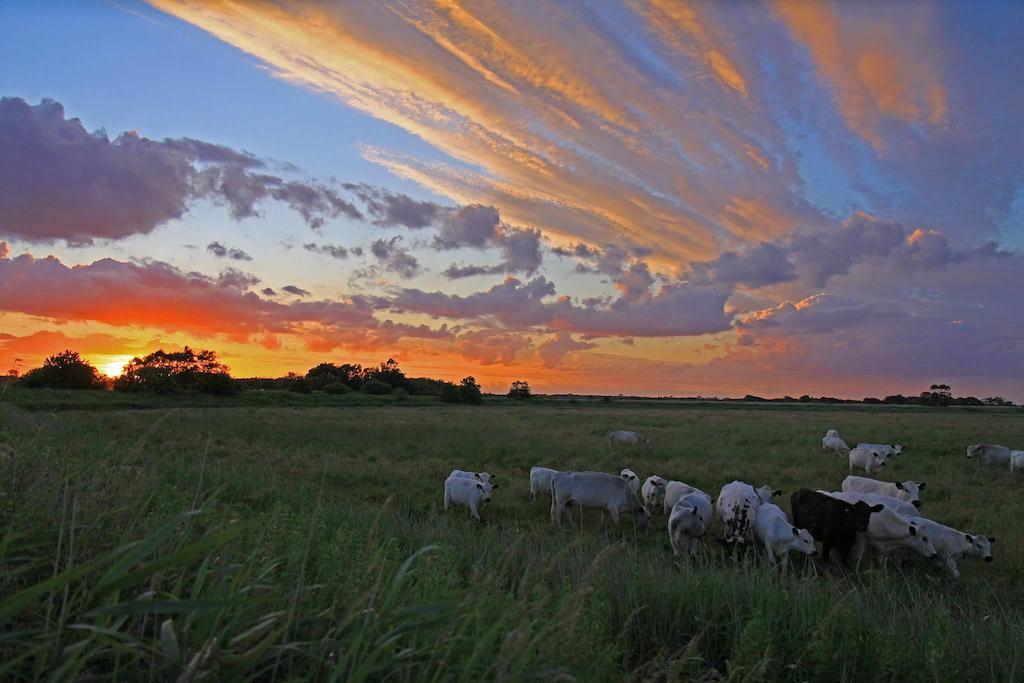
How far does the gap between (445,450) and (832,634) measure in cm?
2075

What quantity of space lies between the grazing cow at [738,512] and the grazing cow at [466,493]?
520 cm

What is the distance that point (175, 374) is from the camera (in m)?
62.2

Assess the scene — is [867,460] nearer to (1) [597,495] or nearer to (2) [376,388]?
(1) [597,495]

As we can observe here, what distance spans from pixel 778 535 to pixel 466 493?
664 cm

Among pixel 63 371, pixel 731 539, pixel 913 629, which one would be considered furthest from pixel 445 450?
Result: pixel 63 371

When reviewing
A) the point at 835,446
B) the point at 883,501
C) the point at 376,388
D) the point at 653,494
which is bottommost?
the point at 653,494

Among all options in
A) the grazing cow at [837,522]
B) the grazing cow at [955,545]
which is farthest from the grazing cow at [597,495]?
the grazing cow at [955,545]

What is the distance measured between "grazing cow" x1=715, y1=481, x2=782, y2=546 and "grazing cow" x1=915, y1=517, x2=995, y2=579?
2881mm

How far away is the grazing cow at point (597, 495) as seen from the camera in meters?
13.9

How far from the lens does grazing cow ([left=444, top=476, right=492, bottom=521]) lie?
14.0 metres

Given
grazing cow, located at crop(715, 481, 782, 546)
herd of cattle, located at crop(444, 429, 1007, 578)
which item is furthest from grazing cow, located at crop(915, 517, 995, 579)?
grazing cow, located at crop(715, 481, 782, 546)

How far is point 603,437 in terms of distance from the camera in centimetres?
3219

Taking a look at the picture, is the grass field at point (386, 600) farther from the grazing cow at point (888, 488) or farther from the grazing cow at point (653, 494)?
the grazing cow at point (653, 494)

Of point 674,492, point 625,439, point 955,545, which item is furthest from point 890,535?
point 625,439
